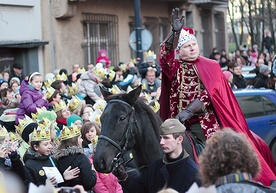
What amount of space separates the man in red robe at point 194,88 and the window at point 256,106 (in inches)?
259

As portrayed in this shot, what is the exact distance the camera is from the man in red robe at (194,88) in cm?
779

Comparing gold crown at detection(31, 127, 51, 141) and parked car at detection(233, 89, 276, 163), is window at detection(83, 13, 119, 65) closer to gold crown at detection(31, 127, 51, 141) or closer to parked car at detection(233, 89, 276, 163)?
parked car at detection(233, 89, 276, 163)

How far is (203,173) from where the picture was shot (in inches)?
181

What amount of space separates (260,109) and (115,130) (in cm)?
850

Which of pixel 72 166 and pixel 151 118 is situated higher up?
pixel 151 118

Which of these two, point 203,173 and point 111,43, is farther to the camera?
point 111,43

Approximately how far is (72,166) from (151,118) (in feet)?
3.95

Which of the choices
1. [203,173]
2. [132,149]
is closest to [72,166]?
[132,149]

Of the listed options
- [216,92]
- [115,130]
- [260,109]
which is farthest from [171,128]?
[260,109]

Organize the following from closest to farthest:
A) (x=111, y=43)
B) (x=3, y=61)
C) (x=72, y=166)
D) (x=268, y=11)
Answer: (x=72, y=166) → (x=3, y=61) → (x=111, y=43) → (x=268, y=11)

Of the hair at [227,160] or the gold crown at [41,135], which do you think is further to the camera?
the gold crown at [41,135]

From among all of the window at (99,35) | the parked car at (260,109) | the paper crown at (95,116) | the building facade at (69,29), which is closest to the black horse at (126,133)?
the paper crown at (95,116)

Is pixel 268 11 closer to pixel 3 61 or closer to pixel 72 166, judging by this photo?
pixel 3 61

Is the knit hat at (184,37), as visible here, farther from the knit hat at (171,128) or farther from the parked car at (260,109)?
the parked car at (260,109)
